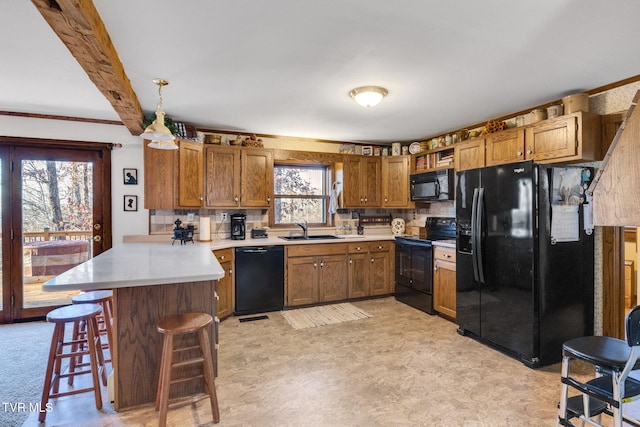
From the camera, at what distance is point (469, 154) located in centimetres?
393

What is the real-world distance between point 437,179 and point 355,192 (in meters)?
1.20

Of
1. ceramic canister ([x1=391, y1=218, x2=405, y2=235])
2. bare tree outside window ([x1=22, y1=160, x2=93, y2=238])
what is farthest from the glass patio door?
ceramic canister ([x1=391, y1=218, x2=405, y2=235])

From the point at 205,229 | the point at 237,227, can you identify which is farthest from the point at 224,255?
the point at 237,227

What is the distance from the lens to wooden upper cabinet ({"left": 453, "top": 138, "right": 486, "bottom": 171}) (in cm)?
376

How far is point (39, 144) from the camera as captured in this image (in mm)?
3775

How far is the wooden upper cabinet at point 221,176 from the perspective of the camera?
411 centimetres

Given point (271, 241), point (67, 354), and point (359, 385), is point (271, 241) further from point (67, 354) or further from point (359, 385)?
point (67, 354)

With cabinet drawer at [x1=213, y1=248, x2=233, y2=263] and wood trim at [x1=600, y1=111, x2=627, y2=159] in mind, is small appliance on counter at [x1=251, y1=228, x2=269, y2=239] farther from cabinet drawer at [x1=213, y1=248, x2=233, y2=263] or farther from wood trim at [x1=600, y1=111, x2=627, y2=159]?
wood trim at [x1=600, y1=111, x2=627, y2=159]

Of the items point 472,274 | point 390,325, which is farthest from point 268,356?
point 472,274

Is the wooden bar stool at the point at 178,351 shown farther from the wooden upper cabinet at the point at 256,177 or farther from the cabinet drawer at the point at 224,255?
the wooden upper cabinet at the point at 256,177

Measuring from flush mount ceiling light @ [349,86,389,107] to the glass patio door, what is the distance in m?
3.24

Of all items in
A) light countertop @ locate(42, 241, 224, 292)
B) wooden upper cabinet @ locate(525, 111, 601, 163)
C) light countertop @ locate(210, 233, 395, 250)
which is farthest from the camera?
light countertop @ locate(210, 233, 395, 250)

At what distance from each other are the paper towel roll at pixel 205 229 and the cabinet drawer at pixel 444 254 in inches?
111

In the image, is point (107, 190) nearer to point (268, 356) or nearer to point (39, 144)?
point (39, 144)
